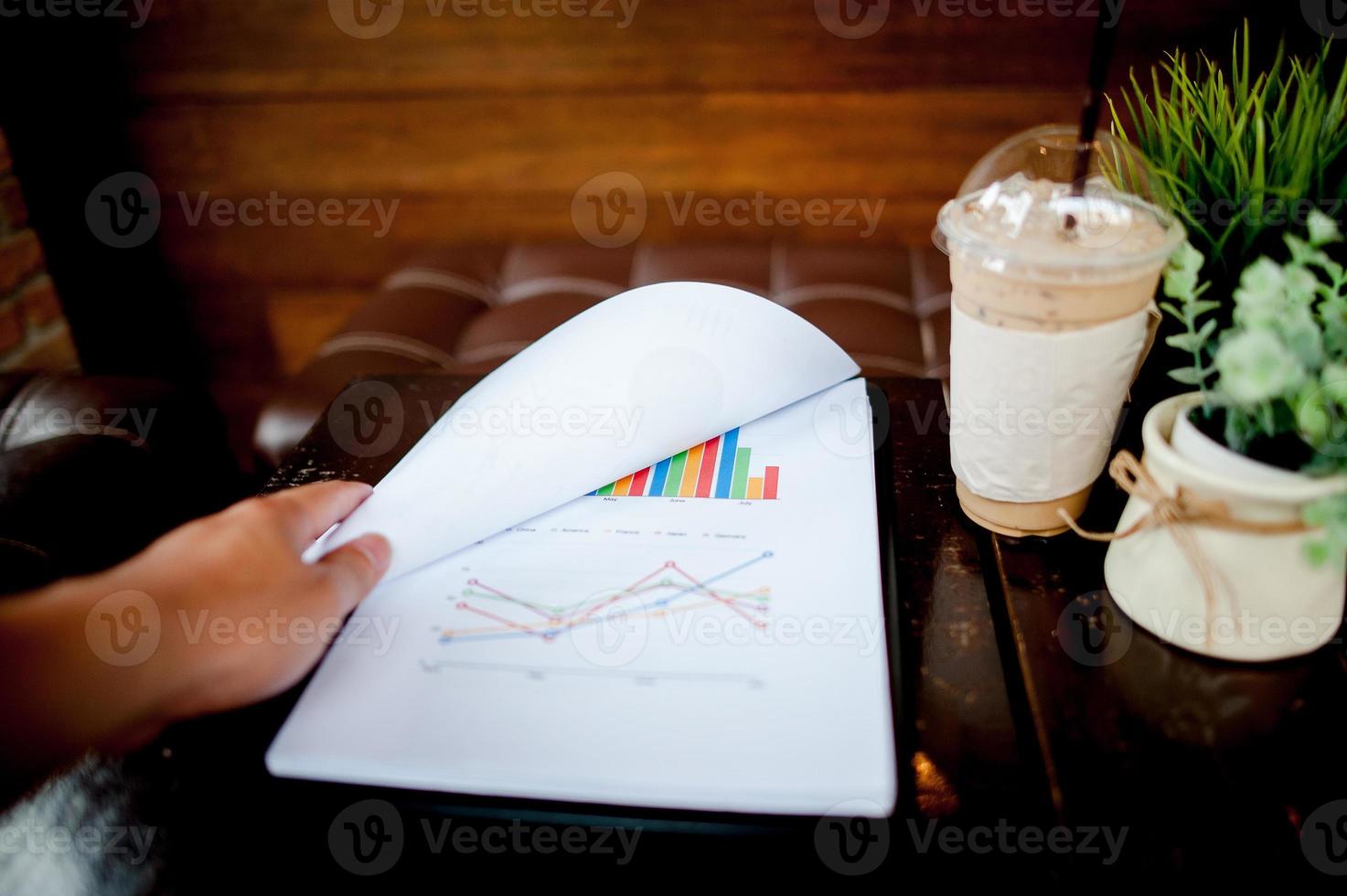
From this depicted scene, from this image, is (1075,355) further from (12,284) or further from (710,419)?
(12,284)

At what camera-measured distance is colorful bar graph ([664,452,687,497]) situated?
0.64 meters

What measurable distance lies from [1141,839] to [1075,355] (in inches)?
9.9

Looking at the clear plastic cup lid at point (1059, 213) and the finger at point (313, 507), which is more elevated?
the clear plastic cup lid at point (1059, 213)

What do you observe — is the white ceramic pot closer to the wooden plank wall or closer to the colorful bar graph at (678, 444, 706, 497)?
the colorful bar graph at (678, 444, 706, 497)

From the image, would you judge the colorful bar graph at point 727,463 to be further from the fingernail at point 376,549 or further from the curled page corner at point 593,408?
the fingernail at point 376,549

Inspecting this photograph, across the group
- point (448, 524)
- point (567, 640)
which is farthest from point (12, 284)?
point (567, 640)

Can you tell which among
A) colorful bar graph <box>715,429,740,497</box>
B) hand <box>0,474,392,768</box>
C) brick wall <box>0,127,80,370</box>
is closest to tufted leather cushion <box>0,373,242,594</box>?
hand <box>0,474,392,768</box>

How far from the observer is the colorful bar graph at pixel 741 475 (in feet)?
2.08

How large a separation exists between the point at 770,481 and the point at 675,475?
7 centimetres

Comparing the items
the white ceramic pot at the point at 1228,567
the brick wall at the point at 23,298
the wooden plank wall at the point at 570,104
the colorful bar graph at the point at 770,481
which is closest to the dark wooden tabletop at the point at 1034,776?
the white ceramic pot at the point at 1228,567

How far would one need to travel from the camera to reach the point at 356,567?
21.2 inches

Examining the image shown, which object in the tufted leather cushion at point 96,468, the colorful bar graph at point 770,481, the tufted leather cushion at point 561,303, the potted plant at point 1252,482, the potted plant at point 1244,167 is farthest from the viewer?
the tufted leather cushion at point 561,303

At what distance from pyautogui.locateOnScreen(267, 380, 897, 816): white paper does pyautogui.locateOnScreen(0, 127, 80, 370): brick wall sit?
5.02 feet

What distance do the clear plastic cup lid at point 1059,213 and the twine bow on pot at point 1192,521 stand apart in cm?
11
